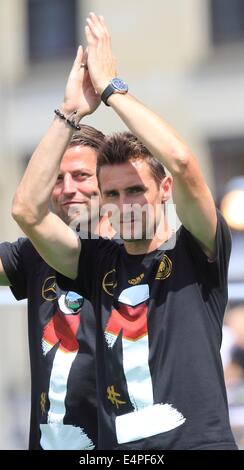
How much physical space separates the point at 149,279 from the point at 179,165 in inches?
13.5

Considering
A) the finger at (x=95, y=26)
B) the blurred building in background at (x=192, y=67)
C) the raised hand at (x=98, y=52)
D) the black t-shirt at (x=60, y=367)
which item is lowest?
the black t-shirt at (x=60, y=367)

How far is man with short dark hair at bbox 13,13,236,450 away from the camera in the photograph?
2869 mm

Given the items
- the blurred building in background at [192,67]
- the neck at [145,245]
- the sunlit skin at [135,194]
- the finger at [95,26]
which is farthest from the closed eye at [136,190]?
the blurred building in background at [192,67]

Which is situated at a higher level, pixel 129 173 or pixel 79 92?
pixel 79 92

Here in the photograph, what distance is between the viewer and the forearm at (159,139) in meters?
2.84

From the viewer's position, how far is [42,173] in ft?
10.1

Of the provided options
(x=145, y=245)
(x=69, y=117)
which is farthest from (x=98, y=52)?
(x=145, y=245)

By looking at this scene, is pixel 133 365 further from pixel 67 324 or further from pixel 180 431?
pixel 67 324

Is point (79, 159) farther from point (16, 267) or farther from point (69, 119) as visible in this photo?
point (69, 119)

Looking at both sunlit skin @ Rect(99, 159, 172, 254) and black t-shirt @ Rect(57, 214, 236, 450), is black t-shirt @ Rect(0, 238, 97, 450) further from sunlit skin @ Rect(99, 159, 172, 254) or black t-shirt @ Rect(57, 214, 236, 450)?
sunlit skin @ Rect(99, 159, 172, 254)

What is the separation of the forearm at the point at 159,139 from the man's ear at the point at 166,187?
0.75 feet

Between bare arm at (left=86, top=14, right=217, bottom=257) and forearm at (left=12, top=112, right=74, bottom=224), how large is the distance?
20 cm

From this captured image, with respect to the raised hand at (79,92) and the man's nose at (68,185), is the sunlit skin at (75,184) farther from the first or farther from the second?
the raised hand at (79,92)

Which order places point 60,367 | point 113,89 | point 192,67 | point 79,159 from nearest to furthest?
point 113,89
point 60,367
point 79,159
point 192,67
